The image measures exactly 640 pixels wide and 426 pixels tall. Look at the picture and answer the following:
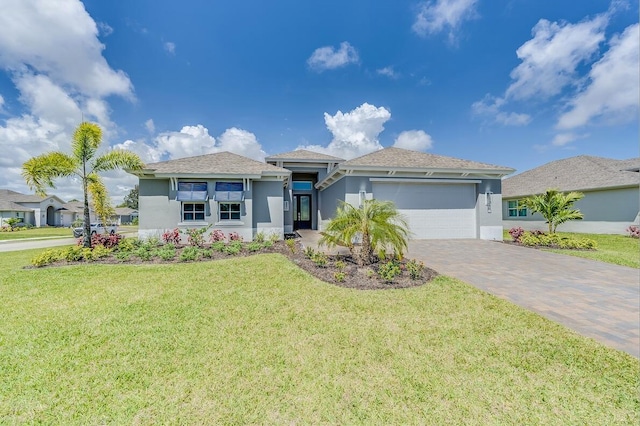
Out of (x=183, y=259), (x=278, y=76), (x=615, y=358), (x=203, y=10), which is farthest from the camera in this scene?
(x=278, y=76)

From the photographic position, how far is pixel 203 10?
36.3 feet

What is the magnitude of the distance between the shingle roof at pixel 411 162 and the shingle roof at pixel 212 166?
4420 millimetres

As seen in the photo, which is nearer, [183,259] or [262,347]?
[262,347]

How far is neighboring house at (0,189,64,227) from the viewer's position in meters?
35.7

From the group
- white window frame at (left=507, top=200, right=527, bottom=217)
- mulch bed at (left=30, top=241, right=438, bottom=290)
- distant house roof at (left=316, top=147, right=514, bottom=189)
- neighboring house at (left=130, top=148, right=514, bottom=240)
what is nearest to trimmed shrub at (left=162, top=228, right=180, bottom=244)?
neighboring house at (left=130, top=148, right=514, bottom=240)

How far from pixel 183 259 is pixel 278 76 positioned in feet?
40.9

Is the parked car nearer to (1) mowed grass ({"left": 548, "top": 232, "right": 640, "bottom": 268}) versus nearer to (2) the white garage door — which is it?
(2) the white garage door

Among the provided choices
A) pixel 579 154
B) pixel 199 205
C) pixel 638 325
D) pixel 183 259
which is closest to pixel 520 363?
pixel 638 325

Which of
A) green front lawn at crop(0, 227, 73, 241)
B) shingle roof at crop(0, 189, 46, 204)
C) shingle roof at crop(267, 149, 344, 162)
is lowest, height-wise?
green front lawn at crop(0, 227, 73, 241)

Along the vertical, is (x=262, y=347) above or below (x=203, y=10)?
below

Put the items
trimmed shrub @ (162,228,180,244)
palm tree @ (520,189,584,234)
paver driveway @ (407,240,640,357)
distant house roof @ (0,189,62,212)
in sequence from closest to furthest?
paver driveway @ (407,240,640,357)
trimmed shrub @ (162,228,180,244)
palm tree @ (520,189,584,234)
distant house roof @ (0,189,62,212)

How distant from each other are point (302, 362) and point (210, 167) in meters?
12.7

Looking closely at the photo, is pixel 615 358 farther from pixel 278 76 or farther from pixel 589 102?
pixel 589 102

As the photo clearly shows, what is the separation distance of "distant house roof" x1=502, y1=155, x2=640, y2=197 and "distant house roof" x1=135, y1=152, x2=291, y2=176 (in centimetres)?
2052
